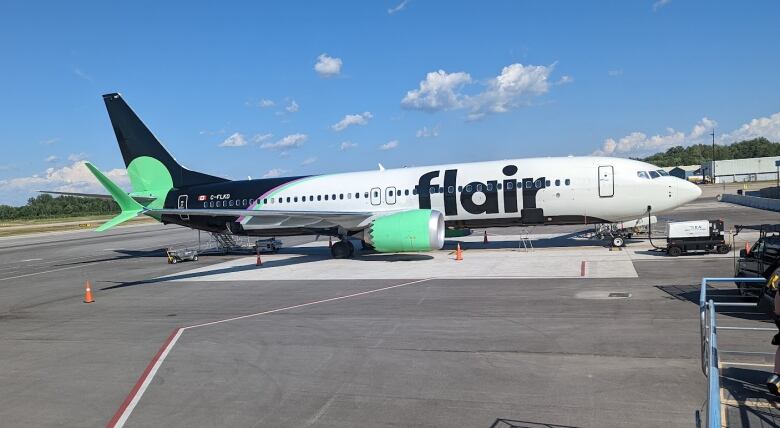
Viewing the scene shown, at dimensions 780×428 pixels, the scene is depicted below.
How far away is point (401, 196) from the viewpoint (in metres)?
25.1

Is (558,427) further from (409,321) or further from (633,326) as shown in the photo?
(409,321)

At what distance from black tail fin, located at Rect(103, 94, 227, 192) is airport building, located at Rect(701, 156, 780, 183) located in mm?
122928

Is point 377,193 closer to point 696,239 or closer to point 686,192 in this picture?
point 686,192

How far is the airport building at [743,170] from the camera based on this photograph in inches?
4707

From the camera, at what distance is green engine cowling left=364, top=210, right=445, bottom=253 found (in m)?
21.4

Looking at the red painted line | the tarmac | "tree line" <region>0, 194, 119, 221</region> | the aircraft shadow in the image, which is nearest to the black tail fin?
the tarmac

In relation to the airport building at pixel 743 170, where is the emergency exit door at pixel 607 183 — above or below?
below


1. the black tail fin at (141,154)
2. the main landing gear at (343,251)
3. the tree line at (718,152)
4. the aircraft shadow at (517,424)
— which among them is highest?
the tree line at (718,152)

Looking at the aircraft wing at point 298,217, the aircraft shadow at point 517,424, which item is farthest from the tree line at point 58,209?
the aircraft shadow at point 517,424

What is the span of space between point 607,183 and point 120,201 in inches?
811

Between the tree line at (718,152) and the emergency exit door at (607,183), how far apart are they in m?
168

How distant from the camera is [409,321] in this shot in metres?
12.5

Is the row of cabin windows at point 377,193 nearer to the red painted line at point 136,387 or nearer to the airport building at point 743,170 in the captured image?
the red painted line at point 136,387

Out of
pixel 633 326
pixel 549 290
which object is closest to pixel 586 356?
pixel 633 326
